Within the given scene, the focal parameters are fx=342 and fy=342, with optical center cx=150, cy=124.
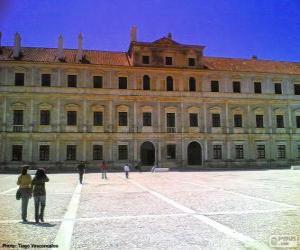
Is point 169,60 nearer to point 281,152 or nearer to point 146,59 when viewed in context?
point 146,59

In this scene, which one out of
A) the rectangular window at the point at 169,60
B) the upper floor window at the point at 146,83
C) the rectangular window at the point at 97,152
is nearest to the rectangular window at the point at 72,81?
the rectangular window at the point at 97,152

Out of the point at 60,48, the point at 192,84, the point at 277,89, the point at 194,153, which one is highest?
the point at 60,48

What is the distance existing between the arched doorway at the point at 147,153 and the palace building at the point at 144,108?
0.11 meters

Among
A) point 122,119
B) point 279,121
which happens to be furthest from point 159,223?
point 279,121

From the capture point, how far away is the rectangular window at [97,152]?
1478 inches

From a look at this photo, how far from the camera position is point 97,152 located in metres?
37.7

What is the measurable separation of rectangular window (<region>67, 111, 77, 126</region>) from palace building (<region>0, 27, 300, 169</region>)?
0.35 feet

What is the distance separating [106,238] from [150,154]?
3146 cm

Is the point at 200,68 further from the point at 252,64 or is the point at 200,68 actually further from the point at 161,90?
Result: the point at 252,64

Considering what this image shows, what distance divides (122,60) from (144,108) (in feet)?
23.0

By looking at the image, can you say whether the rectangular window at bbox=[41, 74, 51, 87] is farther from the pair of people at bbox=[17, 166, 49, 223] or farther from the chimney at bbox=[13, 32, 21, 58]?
the pair of people at bbox=[17, 166, 49, 223]

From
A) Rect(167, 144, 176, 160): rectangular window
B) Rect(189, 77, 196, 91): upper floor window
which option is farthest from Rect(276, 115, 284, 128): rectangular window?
Rect(167, 144, 176, 160): rectangular window

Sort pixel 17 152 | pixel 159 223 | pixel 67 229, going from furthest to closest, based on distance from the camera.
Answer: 1. pixel 17 152
2. pixel 159 223
3. pixel 67 229

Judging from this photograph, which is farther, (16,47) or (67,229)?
(16,47)
